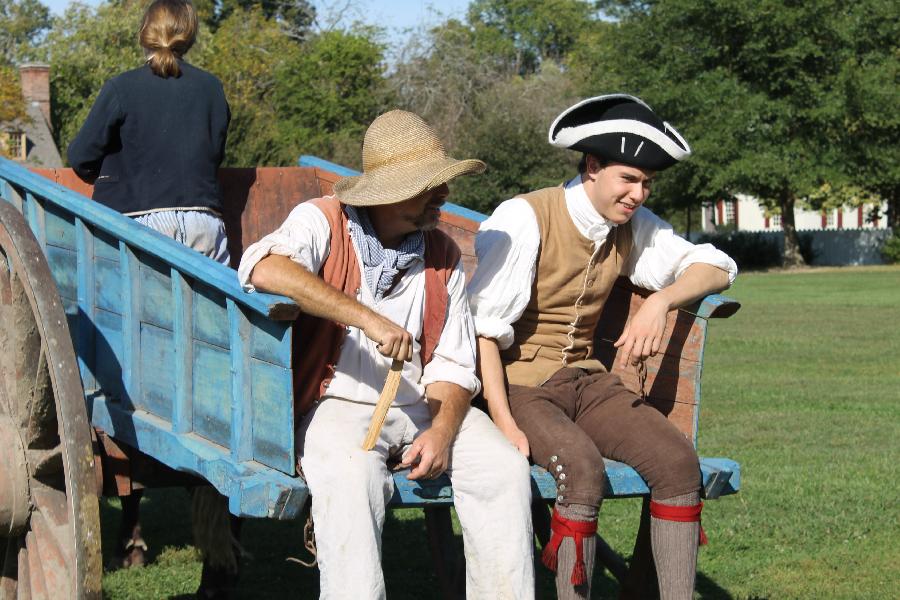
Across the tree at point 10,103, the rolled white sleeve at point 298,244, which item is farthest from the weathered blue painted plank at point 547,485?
the tree at point 10,103

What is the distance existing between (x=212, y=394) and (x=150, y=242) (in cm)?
45

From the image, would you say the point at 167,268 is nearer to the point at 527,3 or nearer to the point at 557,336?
the point at 557,336

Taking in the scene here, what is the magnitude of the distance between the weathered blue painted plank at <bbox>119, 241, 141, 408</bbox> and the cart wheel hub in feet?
1.25

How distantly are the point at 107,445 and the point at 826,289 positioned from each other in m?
25.3

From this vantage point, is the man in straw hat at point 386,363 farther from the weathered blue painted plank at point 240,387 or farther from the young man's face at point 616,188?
the young man's face at point 616,188

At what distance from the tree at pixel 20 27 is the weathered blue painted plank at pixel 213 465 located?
5635 centimetres

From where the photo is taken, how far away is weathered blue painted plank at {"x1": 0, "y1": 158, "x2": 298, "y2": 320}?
3164 mm

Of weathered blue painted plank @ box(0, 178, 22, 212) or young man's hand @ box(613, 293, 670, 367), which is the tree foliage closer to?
weathered blue painted plank @ box(0, 178, 22, 212)

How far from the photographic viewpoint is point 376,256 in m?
3.65

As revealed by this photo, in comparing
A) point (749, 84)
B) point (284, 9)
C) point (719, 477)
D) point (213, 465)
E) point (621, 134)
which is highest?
point (284, 9)

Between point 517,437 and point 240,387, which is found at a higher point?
point 240,387

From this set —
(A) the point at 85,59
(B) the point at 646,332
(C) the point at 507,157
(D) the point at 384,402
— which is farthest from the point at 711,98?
(D) the point at 384,402

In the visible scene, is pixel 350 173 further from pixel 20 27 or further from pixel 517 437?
pixel 20 27

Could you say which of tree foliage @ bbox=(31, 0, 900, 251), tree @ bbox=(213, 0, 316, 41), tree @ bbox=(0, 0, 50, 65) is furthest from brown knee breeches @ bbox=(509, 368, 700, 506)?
tree @ bbox=(213, 0, 316, 41)
